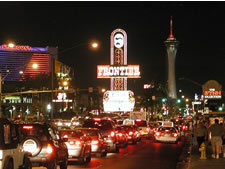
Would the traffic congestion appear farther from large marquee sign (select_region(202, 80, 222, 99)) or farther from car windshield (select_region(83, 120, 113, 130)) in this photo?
large marquee sign (select_region(202, 80, 222, 99))

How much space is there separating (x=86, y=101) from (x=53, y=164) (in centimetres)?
14473

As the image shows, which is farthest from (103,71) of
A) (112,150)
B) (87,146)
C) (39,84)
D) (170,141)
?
(87,146)

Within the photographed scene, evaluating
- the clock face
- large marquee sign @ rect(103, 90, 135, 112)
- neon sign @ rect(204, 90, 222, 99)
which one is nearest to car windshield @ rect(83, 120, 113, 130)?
neon sign @ rect(204, 90, 222, 99)

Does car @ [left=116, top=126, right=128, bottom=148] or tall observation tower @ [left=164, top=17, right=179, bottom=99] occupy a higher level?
tall observation tower @ [left=164, top=17, right=179, bottom=99]

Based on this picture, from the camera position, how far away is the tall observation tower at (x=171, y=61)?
6762 inches

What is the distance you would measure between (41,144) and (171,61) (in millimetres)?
160738

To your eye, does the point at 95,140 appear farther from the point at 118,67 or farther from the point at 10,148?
the point at 118,67

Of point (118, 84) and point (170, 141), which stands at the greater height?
point (118, 84)

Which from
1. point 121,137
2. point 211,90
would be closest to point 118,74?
point 211,90

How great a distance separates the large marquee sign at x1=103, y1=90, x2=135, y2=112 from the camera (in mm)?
83000

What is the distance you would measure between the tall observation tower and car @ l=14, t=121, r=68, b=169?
14816cm

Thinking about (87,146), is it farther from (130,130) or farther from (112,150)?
(130,130)

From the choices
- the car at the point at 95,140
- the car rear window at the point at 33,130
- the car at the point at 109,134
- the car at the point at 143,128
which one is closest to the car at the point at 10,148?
the car rear window at the point at 33,130

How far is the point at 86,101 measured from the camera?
161 meters
